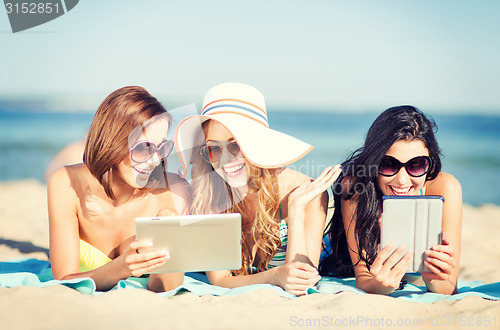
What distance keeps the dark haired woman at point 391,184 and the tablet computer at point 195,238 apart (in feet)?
3.05

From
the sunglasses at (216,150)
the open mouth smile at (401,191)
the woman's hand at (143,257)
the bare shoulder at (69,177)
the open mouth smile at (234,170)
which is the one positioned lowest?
the woman's hand at (143,257)

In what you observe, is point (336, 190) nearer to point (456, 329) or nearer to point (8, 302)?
point (456, 329)

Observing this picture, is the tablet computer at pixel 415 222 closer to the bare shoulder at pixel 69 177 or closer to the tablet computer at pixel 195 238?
the tablet computer at pixel 195 238

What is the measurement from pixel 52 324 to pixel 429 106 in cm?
2304

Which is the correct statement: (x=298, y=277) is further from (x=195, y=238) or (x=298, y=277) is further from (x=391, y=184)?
(x=391, y=184)

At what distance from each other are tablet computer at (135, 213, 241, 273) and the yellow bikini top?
809mm

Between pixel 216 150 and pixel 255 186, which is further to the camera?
pixel 255 186

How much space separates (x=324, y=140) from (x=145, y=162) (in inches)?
630

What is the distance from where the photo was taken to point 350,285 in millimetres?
3299

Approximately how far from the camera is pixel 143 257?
2.66 meters

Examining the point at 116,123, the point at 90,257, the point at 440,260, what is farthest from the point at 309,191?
the point at 90,257

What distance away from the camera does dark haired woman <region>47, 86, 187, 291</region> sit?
3084 millimetres

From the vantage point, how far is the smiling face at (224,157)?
3.06 metres

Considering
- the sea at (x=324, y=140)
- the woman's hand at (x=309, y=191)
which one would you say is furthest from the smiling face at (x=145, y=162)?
the sea at (x=324, y=140)
